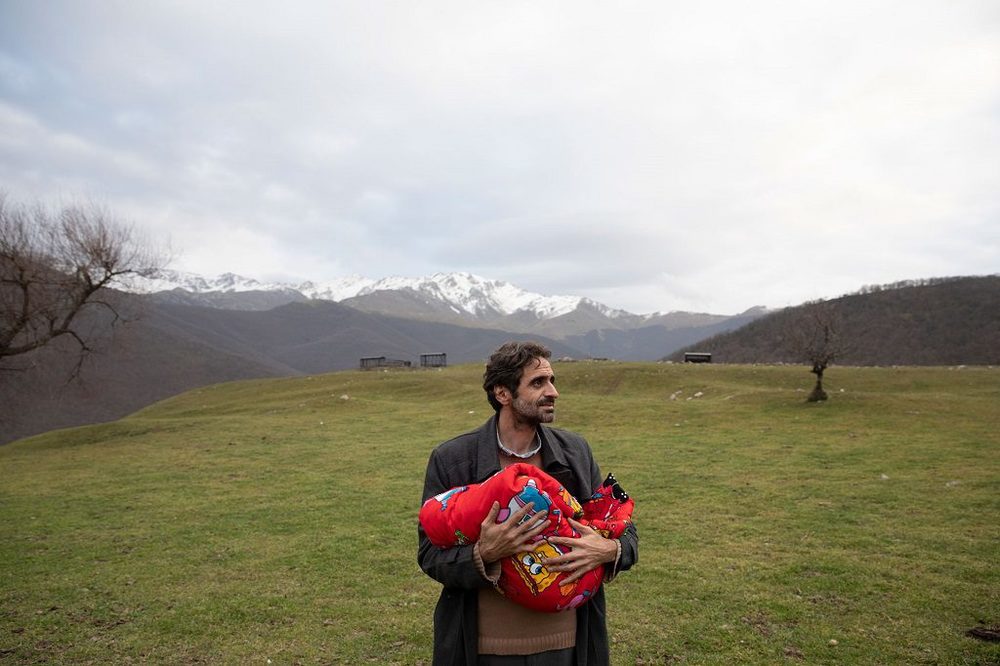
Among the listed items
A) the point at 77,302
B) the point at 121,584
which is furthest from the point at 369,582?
the point at 77,302

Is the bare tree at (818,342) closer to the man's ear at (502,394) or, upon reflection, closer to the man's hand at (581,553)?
the man's ear at (502,394)

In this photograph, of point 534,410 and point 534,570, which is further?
point 534,410

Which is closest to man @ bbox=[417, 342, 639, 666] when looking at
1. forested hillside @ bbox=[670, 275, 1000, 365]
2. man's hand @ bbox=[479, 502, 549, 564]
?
man's hand @ bbox=[479, 502, 549, 564]

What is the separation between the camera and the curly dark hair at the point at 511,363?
370 centimetres

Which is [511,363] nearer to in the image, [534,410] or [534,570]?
[534,410]

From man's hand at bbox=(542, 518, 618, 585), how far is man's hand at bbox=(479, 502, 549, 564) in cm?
15

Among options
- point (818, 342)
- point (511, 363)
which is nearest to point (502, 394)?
point (511, 363)

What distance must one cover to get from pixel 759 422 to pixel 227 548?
73.1ft

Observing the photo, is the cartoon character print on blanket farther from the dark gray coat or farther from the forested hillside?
the forested hillside

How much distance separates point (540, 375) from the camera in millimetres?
3686

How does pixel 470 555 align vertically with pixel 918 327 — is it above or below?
below

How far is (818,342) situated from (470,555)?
29.6 m

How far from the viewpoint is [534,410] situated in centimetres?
361

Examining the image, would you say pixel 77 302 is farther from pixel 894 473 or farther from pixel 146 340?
pixel 146 340
